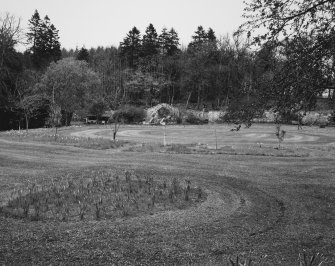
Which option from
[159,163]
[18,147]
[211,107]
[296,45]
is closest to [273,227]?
[296,45]

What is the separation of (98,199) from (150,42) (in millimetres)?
77617

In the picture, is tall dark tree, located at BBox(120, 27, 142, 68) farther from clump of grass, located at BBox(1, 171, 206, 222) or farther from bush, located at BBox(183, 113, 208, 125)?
clump of grass, located at BBox(1, 171, 206, 222)

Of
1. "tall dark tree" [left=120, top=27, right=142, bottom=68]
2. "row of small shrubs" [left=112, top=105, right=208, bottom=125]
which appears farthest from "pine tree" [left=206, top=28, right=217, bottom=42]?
"row of small shrubs" [left=112, top=105, right=208, bottom=125]

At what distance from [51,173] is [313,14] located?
14247 millimetres

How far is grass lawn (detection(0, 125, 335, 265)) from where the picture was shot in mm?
7738

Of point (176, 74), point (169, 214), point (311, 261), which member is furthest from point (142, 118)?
point (311, 261)

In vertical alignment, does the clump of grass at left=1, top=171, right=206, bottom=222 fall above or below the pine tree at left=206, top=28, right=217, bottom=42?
below

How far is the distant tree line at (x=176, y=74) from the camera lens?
9123 mm

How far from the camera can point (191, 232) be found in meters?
9.02

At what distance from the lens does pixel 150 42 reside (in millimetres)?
85000

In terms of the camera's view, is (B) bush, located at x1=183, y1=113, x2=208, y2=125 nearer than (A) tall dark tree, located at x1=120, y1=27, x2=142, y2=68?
Yes

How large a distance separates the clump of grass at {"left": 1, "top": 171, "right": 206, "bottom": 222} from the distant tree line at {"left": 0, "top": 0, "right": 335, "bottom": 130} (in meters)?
4.11

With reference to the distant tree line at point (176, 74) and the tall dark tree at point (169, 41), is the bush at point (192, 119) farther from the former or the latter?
the tall dark tree at point (169, 41)

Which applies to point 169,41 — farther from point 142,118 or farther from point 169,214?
point 169,214
